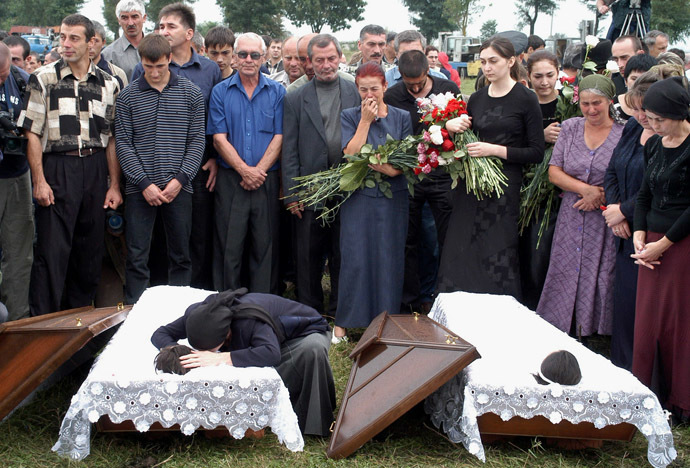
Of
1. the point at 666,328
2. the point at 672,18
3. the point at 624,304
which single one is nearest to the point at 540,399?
the point at 666,328

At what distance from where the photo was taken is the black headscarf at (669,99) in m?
4.16

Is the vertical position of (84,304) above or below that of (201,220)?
below

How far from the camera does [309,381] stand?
13.6ft

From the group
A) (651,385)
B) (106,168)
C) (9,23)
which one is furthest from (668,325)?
(9,23)

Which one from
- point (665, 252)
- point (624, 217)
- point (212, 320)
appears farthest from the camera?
point (624, 217)

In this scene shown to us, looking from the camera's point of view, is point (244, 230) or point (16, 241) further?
point (244, 230)

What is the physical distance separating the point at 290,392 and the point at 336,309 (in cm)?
186

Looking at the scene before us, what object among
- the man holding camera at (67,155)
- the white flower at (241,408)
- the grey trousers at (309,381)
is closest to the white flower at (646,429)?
the grey trousers at (309,381)

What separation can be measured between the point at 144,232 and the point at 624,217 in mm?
3614

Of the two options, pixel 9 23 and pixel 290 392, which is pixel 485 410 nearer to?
pixel 290 392

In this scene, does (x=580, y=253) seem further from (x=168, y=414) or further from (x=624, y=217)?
(x=168, y=414)

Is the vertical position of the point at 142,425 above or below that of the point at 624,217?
below

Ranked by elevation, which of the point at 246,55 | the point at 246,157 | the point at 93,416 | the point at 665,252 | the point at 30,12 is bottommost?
the point at 93,416

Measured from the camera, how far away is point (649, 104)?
4234 millimetres
